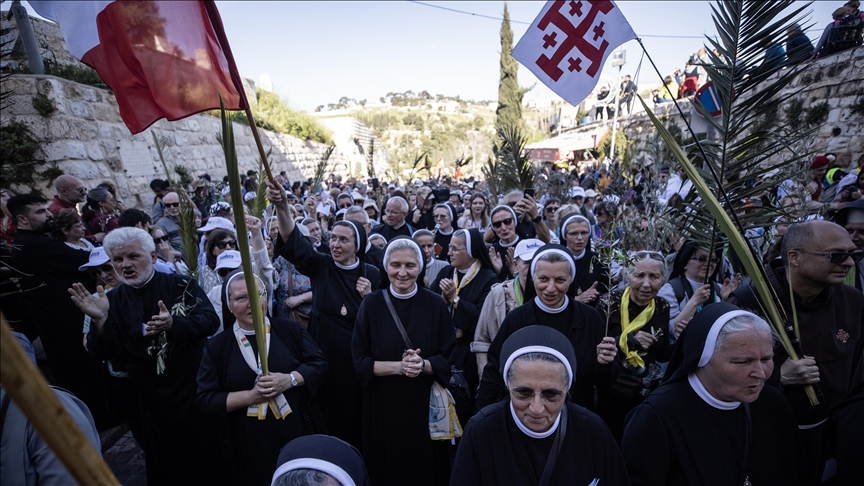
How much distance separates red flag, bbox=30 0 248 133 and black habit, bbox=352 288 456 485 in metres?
1.93

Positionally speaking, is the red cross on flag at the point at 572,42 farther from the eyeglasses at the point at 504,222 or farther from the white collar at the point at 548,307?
the white collar at the point at 548,307

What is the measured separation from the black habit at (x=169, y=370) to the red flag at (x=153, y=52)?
1.53m

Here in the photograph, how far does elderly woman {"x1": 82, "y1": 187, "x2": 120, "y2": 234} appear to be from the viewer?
21.5 ft

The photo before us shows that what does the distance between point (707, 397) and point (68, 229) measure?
5.79m

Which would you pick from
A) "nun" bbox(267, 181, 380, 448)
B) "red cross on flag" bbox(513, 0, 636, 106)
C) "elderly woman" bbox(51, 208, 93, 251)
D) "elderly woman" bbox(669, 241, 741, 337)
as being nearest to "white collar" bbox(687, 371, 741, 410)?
"elderly woman" bbox(669, 241, 741, 337)

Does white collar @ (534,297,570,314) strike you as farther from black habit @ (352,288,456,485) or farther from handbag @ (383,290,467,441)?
handbag @ (383,290,467,441)

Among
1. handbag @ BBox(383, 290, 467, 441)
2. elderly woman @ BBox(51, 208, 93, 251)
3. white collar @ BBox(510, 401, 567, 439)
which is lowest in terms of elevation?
handbag @ BBox(383, 290, 467, 441)

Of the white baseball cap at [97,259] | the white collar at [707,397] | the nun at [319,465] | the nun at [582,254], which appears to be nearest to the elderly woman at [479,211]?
the nun at [582,254]

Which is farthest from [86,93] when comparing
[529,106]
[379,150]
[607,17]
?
[529,106]

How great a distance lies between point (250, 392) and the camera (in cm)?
289

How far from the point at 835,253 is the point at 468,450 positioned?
2.49 metres

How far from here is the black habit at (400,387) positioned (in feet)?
11.3

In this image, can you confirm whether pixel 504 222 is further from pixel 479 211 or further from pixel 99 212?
pixel 99 212

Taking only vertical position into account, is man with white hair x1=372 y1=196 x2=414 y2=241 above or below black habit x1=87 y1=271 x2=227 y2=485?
above
